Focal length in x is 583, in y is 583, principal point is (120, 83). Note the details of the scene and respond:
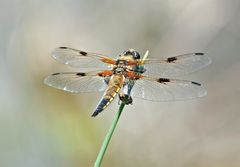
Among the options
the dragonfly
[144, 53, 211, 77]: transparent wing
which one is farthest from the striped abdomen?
[144, 53, 211, 77]: transparent wing

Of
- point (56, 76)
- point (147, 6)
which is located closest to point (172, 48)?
point (147, 6)

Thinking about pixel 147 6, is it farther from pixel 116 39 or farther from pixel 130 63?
pixel 130 63

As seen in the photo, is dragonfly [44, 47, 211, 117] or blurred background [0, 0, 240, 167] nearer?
dragonfly [44, 47, 211, 117]

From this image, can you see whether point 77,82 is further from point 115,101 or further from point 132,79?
point 115,101

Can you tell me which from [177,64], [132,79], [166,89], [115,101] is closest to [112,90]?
[132,79]

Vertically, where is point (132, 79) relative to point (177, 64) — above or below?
below

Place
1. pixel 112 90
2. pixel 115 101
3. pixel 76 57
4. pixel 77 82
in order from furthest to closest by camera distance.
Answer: pixel 115 101, pixel 76 57, pixel 77 82, pixel 112 90

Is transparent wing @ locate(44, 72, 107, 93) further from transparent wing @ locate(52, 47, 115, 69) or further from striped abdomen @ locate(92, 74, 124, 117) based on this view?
transparent wing @ locate(52, 47, 115, 69)
